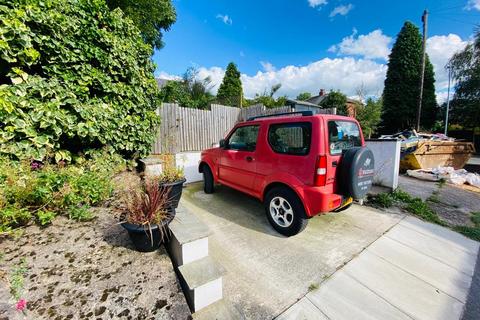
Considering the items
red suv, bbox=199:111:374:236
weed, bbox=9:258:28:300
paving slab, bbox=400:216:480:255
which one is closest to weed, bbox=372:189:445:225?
paving slab, bbox=400:216:480:255

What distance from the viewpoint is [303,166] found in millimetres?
2637

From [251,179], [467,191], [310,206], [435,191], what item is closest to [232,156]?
[251,179]

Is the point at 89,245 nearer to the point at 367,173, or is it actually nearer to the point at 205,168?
the point at 205,168

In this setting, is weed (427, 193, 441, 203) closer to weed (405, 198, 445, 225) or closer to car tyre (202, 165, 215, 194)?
weed (405, 198, 445, 225)

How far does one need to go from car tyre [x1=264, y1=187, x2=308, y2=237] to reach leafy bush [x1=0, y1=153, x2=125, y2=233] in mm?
2550

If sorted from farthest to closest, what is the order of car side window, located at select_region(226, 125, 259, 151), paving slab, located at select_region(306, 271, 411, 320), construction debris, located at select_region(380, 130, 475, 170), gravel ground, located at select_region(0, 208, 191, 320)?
construction debris, located at select_region(380, 130, 475, 170)
car side window, located at select_region(226, 125, 259, 151)
paving slab, located at select_region(306, 271, 411, 320)
gravel ground, located at select_region(0, 208, 191, 320)

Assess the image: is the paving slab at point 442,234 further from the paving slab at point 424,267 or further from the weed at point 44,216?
the weed at point 44,216

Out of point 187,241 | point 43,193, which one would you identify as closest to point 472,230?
point 187,241

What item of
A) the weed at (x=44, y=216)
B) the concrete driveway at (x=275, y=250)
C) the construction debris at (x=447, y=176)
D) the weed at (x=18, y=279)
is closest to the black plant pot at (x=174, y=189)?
the concrete driveway at (x=275, y=250)

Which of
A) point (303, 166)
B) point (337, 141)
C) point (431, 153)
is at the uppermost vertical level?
point (337, 141)

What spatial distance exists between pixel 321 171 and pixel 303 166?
0.79ft

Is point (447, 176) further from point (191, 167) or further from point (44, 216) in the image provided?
point (44, 216)

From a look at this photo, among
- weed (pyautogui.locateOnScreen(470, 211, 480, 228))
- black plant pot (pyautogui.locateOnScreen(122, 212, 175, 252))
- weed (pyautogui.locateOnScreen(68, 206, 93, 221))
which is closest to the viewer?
black plant pot (pyautogui.locateOnScreen(122, 212, 175, 252))

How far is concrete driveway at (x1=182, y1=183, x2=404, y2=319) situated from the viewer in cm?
A: 192
